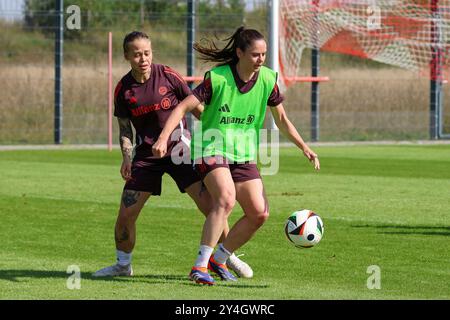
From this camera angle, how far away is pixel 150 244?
11477mm

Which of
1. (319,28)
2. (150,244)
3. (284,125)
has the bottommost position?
(150,244)

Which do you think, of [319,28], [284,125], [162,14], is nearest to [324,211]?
[284,125]

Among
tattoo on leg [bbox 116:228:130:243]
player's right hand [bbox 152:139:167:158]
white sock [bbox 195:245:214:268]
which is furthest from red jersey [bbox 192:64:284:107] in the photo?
tattoo on leg [bbox 116:228:130:243]

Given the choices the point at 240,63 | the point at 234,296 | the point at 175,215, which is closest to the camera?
the point at 234,296

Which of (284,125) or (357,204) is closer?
(284,125)

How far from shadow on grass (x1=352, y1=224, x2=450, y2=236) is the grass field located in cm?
1

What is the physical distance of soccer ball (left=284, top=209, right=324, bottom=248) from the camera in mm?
9562

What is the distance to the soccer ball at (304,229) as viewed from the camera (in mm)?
9562

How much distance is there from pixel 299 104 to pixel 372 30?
7.57 meters

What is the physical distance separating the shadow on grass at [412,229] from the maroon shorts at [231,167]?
3454mm
